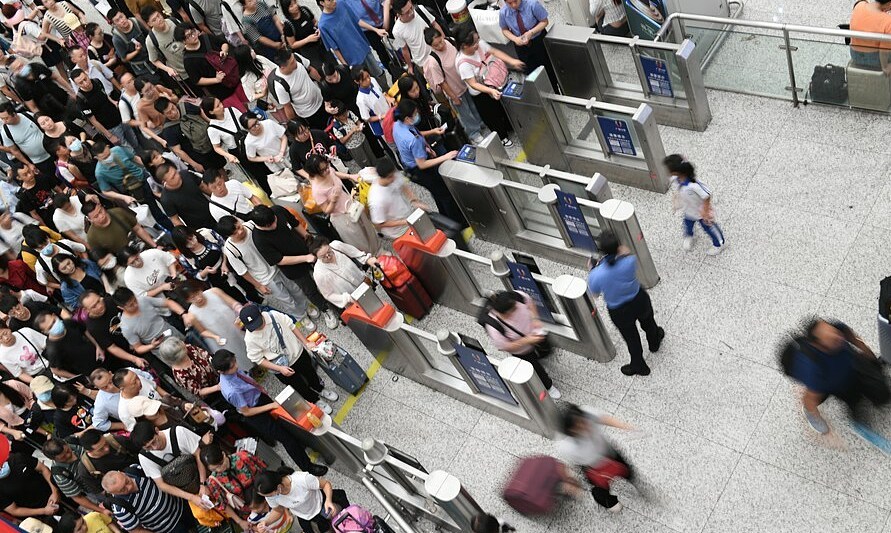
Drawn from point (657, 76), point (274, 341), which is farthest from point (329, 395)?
point (657, 76)

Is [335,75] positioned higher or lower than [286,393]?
higher

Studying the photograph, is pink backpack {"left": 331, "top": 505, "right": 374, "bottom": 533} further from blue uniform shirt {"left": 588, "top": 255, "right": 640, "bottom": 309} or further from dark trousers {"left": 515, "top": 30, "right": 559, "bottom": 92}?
dark trousers {"left": 515, "top": 30, "right": 559, "bottom": 92}

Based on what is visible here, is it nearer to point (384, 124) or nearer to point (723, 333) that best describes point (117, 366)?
point (384, 124)

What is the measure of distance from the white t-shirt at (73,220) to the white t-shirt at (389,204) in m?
3.48

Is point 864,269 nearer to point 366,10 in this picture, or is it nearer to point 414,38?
point 414,38

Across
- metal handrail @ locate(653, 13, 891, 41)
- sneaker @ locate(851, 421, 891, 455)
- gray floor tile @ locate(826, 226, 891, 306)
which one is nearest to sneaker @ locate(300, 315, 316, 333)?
metal handrail @ locate(653, 13, 891, 41)

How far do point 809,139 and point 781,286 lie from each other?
1872 mm

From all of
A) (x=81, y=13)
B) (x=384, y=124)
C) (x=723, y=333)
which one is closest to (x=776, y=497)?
(x=723, y=333)

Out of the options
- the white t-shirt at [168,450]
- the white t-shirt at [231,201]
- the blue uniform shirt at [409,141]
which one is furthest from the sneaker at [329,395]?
the blue uniform shirt at [409,141]

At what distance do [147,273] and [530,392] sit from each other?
4034 mm

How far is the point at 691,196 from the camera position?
7.31 meters

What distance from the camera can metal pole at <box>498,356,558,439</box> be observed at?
6.60 metres

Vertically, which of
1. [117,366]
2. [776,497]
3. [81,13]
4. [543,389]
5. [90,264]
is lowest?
[776,497]

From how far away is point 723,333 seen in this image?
Answer: 7.30m
